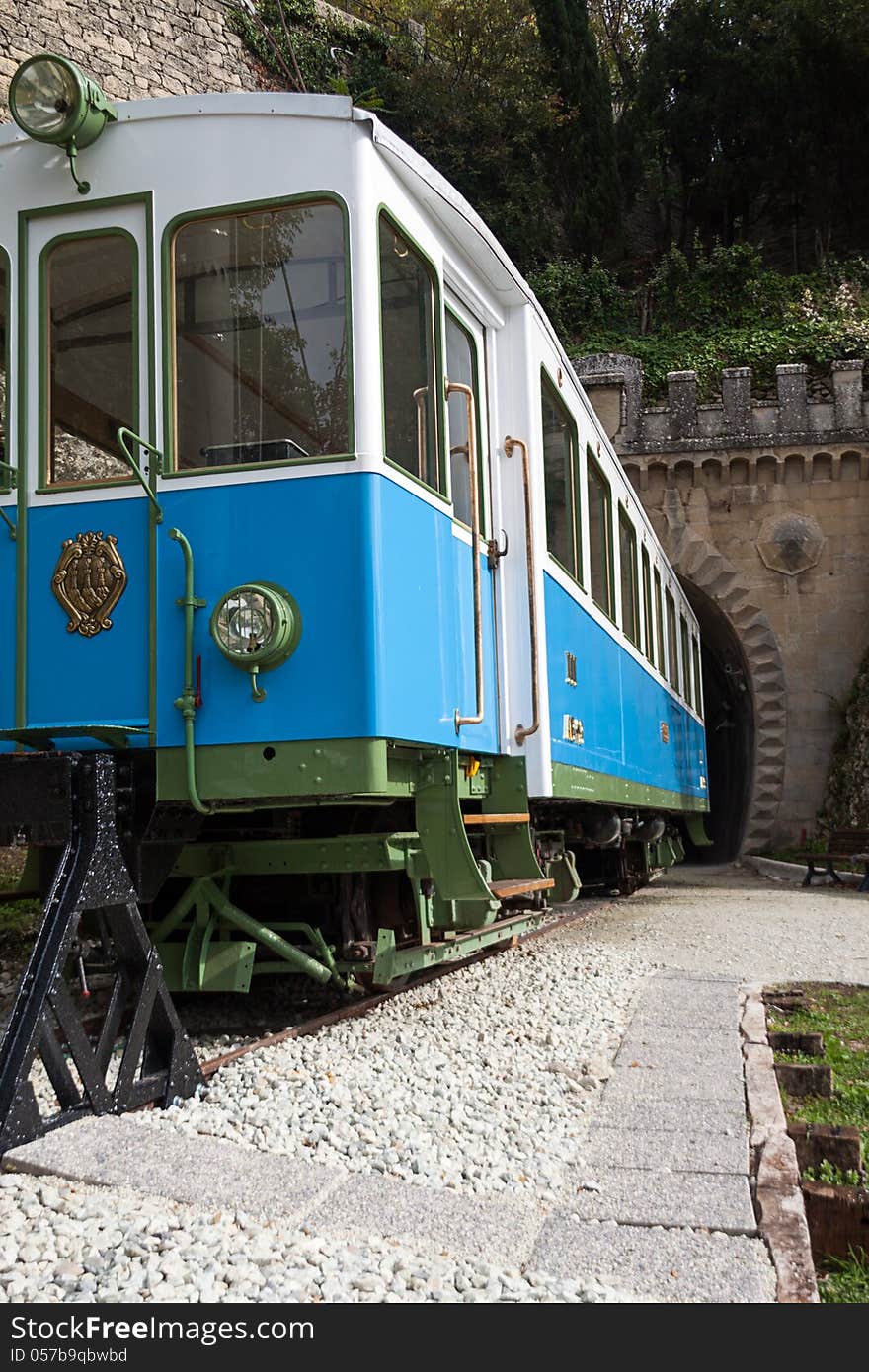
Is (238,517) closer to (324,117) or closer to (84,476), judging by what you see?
(84,476)

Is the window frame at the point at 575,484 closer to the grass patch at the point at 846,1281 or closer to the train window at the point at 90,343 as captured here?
the train window at the point at 90,343

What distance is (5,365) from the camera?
463 centimetres

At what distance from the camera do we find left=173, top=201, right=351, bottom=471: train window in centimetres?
431

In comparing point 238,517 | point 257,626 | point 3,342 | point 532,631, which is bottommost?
point 257,626

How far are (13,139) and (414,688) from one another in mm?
2584

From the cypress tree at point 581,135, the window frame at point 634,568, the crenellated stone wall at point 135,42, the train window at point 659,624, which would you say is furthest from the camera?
the cypress tree at point 581,135

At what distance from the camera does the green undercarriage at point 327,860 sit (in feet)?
13.5

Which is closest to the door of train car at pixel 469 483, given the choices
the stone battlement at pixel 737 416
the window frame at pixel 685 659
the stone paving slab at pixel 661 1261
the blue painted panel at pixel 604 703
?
the blue painted panel at pixel 604 703

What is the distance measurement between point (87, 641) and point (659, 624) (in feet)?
27.0

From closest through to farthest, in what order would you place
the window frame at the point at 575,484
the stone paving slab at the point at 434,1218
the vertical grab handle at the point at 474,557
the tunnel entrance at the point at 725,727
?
1. the stone paving slab at the point at 434,1218
2. the vertical grab handle at the point at 474,557
3. the window frame at the point at 575,484
4. the tunnel entrance at the point at 725,727

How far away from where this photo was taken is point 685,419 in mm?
21141

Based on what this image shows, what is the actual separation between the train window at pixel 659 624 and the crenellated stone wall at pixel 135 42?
1602 cm

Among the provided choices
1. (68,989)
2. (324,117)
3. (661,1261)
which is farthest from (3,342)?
(661,1261)
